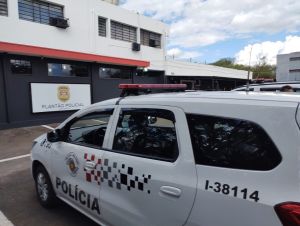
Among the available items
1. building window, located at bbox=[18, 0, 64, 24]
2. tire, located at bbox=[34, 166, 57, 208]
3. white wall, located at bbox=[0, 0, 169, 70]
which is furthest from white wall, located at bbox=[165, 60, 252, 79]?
tire, located at bbox=[34, 166, 57, 208]

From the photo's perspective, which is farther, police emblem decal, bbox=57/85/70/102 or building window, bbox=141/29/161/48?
building window, bbox=141/29/161/48

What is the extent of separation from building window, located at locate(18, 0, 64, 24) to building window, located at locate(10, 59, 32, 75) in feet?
6.86

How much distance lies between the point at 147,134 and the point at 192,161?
782 millimetres

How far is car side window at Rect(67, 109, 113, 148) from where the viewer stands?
3187mm

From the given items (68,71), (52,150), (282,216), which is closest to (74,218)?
(52,150)

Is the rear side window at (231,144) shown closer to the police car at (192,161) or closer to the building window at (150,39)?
the police car at (192,161)

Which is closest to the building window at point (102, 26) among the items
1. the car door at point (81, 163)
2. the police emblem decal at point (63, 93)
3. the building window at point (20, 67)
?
the police emblem decal at point (63, 93)

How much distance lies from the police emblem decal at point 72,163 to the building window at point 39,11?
11635mm

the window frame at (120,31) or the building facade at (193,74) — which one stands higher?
the window frame at (120,31)

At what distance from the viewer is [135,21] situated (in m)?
19.5

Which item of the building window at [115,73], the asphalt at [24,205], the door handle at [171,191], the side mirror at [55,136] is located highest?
the building window at [115,73]

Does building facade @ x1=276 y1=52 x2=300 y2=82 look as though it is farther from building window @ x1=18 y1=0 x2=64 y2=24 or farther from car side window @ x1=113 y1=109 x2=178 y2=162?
car side window @ x1=113 y1=109 x2=178 y2=162

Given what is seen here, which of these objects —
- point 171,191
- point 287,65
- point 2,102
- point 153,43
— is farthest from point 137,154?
point 287,65

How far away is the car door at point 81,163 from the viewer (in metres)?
3.06
